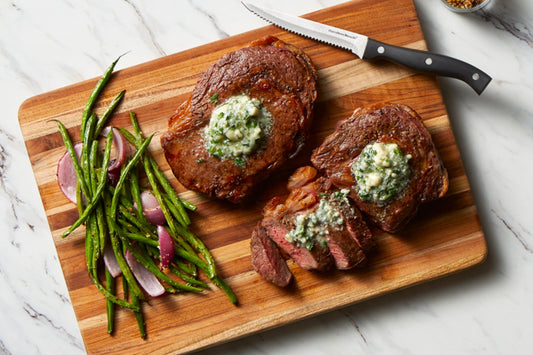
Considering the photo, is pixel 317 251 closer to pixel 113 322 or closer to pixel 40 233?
pixel 113 322

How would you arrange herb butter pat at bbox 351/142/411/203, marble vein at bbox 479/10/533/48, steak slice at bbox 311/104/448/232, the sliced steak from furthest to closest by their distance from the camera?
1. marble vein at bbox 479/10/533/48
2. the sliced steak
3. steak slice at bbox 311/104/448/232
4. herb butter pat at bbox 351/142/411/203

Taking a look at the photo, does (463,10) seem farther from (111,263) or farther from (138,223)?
(111,263)

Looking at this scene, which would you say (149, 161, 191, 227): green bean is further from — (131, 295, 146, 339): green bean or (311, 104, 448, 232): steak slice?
(311, 104, 448, 232): steak slice

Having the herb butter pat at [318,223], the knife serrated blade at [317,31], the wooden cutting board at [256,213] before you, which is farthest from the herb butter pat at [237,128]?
the knife serrated blade at [317,31]

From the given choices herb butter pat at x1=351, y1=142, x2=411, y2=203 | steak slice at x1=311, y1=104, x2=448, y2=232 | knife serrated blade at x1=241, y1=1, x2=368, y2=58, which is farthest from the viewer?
knife serrated blade at x1=241, y1=1, x2=368, y2=58

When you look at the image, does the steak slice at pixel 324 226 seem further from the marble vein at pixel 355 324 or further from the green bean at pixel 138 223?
the green bean at pixel 138 223

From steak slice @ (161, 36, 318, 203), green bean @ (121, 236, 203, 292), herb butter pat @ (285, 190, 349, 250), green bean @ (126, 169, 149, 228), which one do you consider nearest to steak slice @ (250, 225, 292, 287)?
herb butter pat @ (285, 190, 349, 250)
